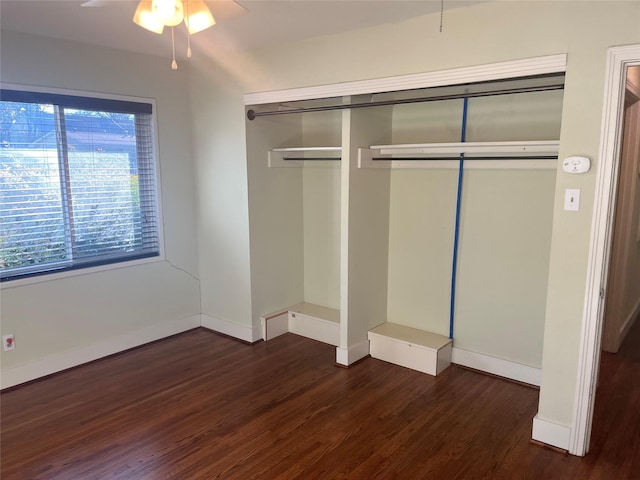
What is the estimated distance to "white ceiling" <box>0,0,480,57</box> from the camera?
253 cm

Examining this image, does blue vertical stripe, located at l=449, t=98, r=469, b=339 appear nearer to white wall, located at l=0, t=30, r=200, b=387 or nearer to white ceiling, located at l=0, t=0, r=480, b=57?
white ceiling, located at l=0, t=0, r=480, b=57

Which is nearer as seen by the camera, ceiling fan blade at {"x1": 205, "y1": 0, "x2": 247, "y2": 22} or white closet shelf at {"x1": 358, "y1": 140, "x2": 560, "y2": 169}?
ceiling fan blade at {"x1": 205, "y1": 0, "x2": 247, "y2": 22}

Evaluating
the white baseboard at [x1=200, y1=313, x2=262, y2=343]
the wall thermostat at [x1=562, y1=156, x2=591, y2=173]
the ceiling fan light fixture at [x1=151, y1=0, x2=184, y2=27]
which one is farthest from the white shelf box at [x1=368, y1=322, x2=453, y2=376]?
the ceiling fan light fixture at [x1=151, y1=0, x2=184, y2=27]

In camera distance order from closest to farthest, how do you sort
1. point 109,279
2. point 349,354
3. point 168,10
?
point 168,10, point 349,354, point 109,279

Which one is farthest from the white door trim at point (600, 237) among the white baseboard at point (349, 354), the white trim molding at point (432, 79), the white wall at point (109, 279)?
the white wall at point (109, 279)

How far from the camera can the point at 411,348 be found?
3.52 meters

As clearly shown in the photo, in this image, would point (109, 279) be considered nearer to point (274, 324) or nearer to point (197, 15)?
point (274, 324)

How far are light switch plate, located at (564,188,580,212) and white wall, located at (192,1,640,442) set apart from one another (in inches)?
1.0

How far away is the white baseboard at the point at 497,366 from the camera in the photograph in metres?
3.26

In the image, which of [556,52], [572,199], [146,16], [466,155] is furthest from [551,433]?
[146,16]

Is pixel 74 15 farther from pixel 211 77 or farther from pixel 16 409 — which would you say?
pixel 16 409

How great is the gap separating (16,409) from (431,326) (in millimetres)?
2982

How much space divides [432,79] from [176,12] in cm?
153

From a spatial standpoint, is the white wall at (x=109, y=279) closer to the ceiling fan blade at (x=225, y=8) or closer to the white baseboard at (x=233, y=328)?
the white baseboard at (x=233, y=328)
